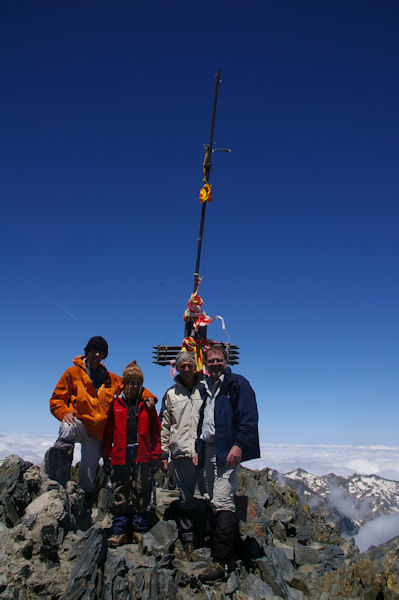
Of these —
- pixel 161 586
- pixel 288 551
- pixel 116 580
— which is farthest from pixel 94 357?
pixel 288 551

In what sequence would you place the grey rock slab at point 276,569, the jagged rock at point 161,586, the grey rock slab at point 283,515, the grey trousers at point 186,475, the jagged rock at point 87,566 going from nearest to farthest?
the jagged rock at point 87,566, the jagged rock at point 161,586, the grey rock slab at point 276,569, the grey trousers at point 186,475, the grey rock slab at point 283,515

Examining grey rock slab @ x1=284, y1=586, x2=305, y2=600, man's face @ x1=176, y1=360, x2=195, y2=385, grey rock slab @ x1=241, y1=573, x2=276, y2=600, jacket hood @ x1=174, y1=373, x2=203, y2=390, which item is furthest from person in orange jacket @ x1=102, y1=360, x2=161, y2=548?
grey rock slab @ x1=284, y1=586, x2=305, y2=600

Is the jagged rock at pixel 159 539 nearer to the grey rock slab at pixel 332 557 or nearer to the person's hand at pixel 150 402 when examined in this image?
the person's hand at pixel 150 402

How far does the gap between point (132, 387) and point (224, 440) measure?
1842mm

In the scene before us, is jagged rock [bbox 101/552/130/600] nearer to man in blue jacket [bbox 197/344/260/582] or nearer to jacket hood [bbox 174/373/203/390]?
man in blue jacket [bbox 197/344/260/582]

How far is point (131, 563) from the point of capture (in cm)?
455

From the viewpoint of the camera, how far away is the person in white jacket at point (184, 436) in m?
5.48

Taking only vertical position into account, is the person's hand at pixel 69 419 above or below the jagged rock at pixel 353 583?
above

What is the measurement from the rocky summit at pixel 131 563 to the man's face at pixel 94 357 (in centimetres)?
202

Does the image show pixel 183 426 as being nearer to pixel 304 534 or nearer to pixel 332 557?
pixel 332 557

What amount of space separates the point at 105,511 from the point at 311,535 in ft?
14.5

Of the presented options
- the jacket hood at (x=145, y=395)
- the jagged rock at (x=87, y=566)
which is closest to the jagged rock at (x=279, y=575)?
the jagged rock at (x=87, y=566)

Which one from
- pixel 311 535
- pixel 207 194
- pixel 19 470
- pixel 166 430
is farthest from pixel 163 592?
pixel 207 194

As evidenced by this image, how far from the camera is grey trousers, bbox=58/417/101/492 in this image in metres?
5.81
